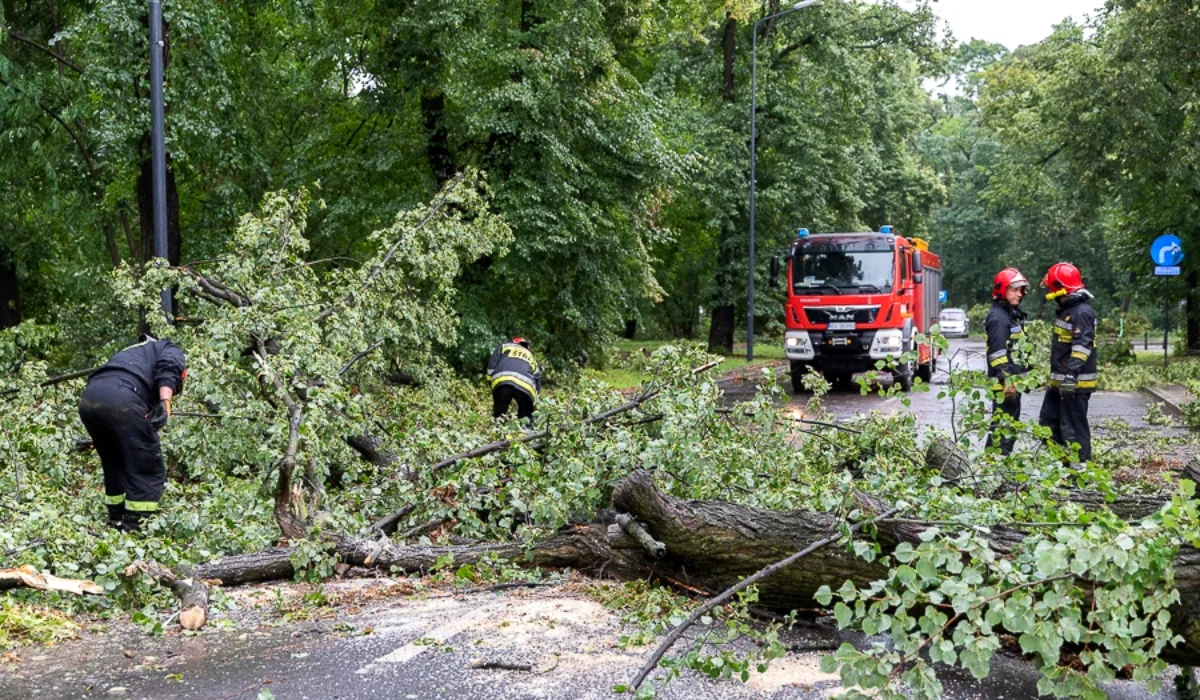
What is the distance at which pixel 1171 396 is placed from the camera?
16.3 metres

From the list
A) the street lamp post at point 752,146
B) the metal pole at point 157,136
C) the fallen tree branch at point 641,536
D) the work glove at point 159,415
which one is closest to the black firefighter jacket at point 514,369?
the metal pole at point 157,136

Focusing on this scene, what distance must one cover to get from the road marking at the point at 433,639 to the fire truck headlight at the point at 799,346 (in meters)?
13.6

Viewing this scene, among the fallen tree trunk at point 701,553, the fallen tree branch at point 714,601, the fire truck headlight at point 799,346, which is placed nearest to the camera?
the fallen tree branch at point 714,601

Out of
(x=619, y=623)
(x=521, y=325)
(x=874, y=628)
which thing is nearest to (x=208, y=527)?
(x=619, y=623)

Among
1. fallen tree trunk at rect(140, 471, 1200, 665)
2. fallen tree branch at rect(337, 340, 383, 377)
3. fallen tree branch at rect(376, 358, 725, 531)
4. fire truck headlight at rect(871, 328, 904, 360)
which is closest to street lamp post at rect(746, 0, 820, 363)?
fire truck headlight at rect(871, 328, 904, 360)

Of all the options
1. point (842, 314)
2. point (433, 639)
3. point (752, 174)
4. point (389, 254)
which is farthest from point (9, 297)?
point (752, 174)

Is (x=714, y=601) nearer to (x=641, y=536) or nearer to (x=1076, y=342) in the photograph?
(x=641, y=536)

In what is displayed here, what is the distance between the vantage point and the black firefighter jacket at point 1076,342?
8.20m

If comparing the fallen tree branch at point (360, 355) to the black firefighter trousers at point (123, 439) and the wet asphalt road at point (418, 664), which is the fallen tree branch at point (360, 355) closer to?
the black firefighter trousers at point (123, 439)

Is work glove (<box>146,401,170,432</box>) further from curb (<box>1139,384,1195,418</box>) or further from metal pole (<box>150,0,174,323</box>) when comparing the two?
curb (<box>1139,384,1195,418</box>)

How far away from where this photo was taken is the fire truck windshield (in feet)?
57.1

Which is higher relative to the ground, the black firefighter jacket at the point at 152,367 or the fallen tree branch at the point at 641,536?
the black firefighter jacket at the point at 152,367

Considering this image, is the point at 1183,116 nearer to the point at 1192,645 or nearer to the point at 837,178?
the point at 837,178

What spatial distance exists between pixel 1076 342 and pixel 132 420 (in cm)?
683
